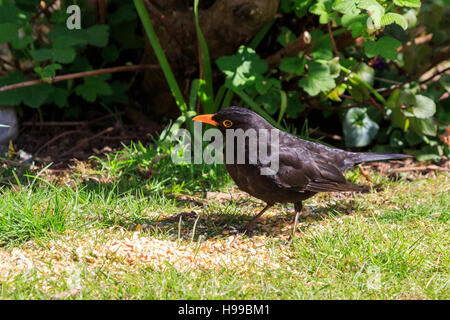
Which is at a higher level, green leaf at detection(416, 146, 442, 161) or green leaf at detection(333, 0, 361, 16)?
green leaf at detection(333, 0, 361, 16)

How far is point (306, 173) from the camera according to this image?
3756mm

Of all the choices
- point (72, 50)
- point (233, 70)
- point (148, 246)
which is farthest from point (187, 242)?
point (72, 50)

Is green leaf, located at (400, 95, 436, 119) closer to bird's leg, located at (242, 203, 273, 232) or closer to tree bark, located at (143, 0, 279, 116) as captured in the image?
tree bark, located at (143, 0, 279, 116)

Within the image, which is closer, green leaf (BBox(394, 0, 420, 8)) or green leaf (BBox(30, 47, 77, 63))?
green leaf (BBox(394, 0, 420, 8))

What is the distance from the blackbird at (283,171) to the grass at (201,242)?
0.92ft

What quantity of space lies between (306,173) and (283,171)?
21 centimetres

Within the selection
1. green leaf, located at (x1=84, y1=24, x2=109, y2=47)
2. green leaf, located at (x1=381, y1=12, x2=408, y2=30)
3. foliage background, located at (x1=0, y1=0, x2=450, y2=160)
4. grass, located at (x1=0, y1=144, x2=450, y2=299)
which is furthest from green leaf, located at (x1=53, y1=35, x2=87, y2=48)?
green leaf, located at (x1=381, y1=12, x2=408, y2=30)

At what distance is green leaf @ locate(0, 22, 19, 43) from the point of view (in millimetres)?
4617

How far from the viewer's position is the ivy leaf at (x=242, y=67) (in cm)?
458

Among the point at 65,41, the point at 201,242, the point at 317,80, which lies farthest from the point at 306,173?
the point at 65,41

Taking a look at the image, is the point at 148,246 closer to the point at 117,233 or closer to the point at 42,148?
the point at 117,233

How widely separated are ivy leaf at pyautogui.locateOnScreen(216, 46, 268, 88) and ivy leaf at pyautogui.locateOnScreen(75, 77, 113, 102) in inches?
51.7

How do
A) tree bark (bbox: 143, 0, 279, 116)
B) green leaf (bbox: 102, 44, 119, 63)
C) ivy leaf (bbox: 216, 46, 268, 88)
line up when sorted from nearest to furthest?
ivy leaf (bbox: 216, 46, 268, 88), tree bark (bbox: 143, 0, 279, 116), green leaf (bbox: 102, 44, 119, 63)

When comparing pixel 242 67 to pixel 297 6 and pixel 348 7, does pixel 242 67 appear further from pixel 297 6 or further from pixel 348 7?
pixel 348 7
